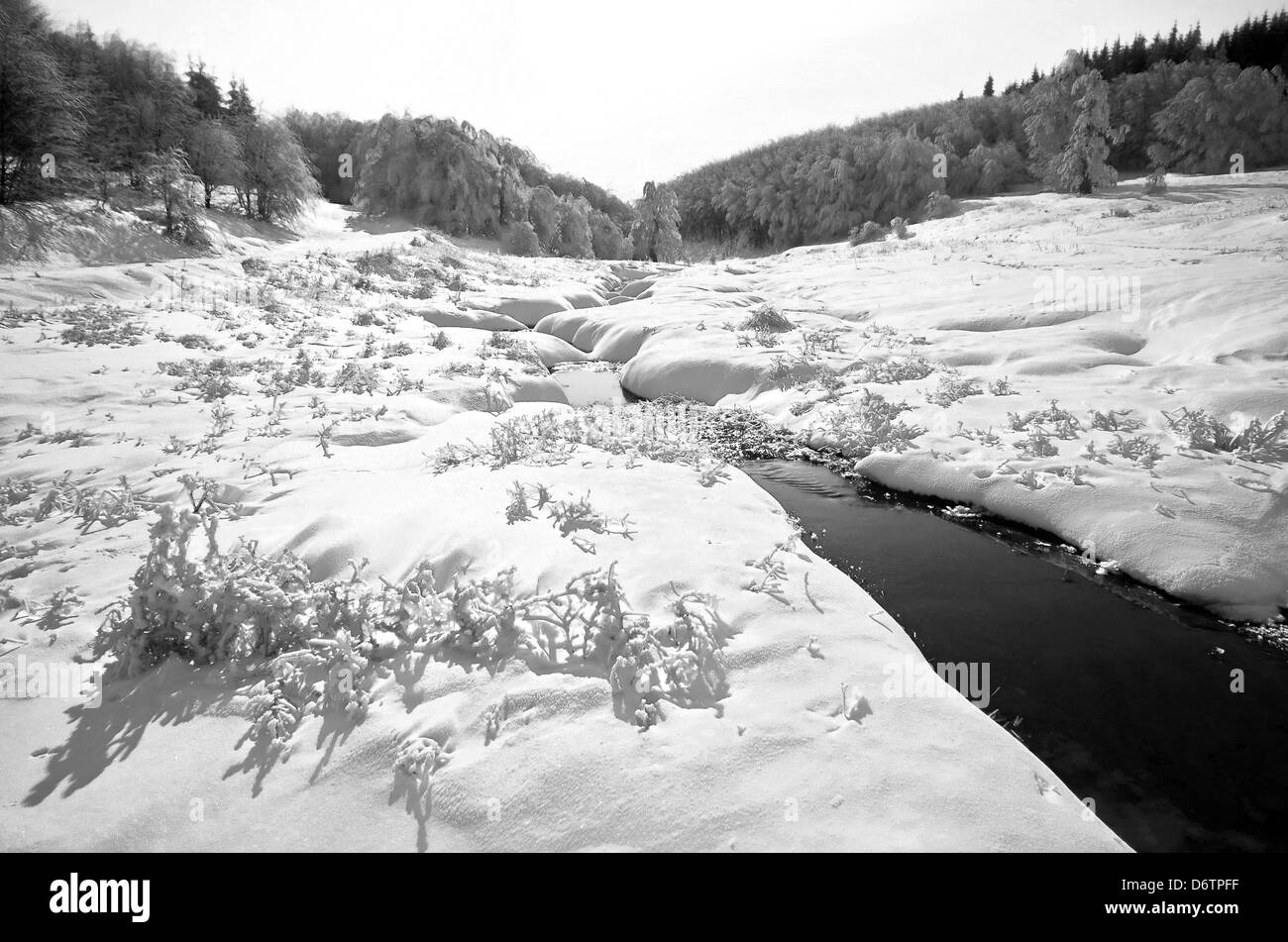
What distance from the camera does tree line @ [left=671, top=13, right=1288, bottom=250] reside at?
38156mm

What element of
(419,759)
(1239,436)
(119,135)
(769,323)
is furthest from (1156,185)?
(119,135)

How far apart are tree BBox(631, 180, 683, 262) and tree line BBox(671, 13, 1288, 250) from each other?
11.3 metres

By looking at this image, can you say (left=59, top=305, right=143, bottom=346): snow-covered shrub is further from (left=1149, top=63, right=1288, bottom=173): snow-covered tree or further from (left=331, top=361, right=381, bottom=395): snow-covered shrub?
(left=1149, top=63, right=1288, bottom=173): snow-covered tree

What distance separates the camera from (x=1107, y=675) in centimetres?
443

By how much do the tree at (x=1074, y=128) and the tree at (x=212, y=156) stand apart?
161 ft

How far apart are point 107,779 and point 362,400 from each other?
7.18 meters

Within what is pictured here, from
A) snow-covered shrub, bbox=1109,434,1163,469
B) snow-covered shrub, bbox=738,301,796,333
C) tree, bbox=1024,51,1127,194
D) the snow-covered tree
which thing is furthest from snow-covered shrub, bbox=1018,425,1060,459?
the snow-covered tree

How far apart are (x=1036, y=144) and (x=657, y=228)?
31334 millimetres

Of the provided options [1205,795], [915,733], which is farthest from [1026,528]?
[915,733]

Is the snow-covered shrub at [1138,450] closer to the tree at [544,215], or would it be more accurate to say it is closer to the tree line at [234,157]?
the tree line at [234,157]

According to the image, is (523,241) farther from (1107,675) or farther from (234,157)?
(1107,675)

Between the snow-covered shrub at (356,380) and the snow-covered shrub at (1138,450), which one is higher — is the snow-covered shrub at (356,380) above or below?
above

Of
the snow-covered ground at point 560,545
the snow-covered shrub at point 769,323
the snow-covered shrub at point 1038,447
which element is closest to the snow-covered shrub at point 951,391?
the snow-covered ground at point 560,545

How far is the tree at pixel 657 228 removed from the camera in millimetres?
53844
